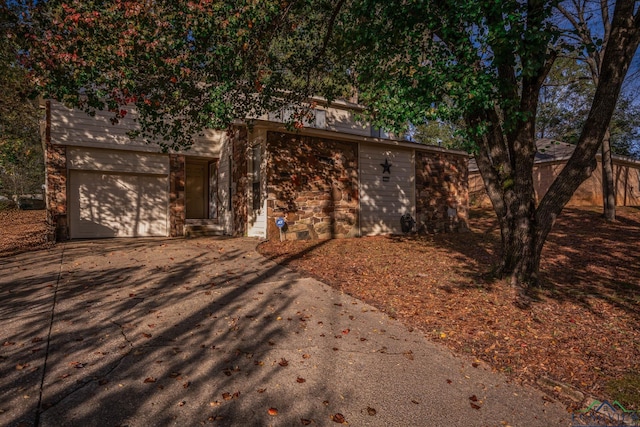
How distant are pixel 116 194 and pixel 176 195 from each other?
1.89 meters

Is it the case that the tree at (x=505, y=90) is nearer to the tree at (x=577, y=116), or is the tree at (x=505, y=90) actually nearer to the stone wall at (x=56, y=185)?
the stone wall at (x=56, y=185)

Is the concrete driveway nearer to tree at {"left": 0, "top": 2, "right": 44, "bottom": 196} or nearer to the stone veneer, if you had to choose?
tree at {"left": 0, "top": 2, "right": 44, "bottom": 196}

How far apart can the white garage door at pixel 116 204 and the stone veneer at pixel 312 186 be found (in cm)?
500

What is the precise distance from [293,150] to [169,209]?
533 centimetres

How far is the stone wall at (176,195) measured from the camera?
12.3 meters

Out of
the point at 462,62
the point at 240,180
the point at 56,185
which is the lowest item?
the point at 56,185

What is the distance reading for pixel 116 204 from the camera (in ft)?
38.8

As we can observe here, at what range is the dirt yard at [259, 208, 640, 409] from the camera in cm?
354

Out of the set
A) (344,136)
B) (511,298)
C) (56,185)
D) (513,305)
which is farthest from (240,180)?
(513,305)

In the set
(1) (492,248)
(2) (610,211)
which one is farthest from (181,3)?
(2) (610,211)

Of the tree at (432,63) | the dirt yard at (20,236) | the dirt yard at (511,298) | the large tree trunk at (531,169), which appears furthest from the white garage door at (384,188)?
the dirt yard at (20,236)

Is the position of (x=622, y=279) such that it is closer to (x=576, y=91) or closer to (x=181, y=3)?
(x=181, y=3)

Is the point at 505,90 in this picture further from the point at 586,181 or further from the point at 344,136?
the point at 586,181

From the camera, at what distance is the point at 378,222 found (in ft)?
39.5
